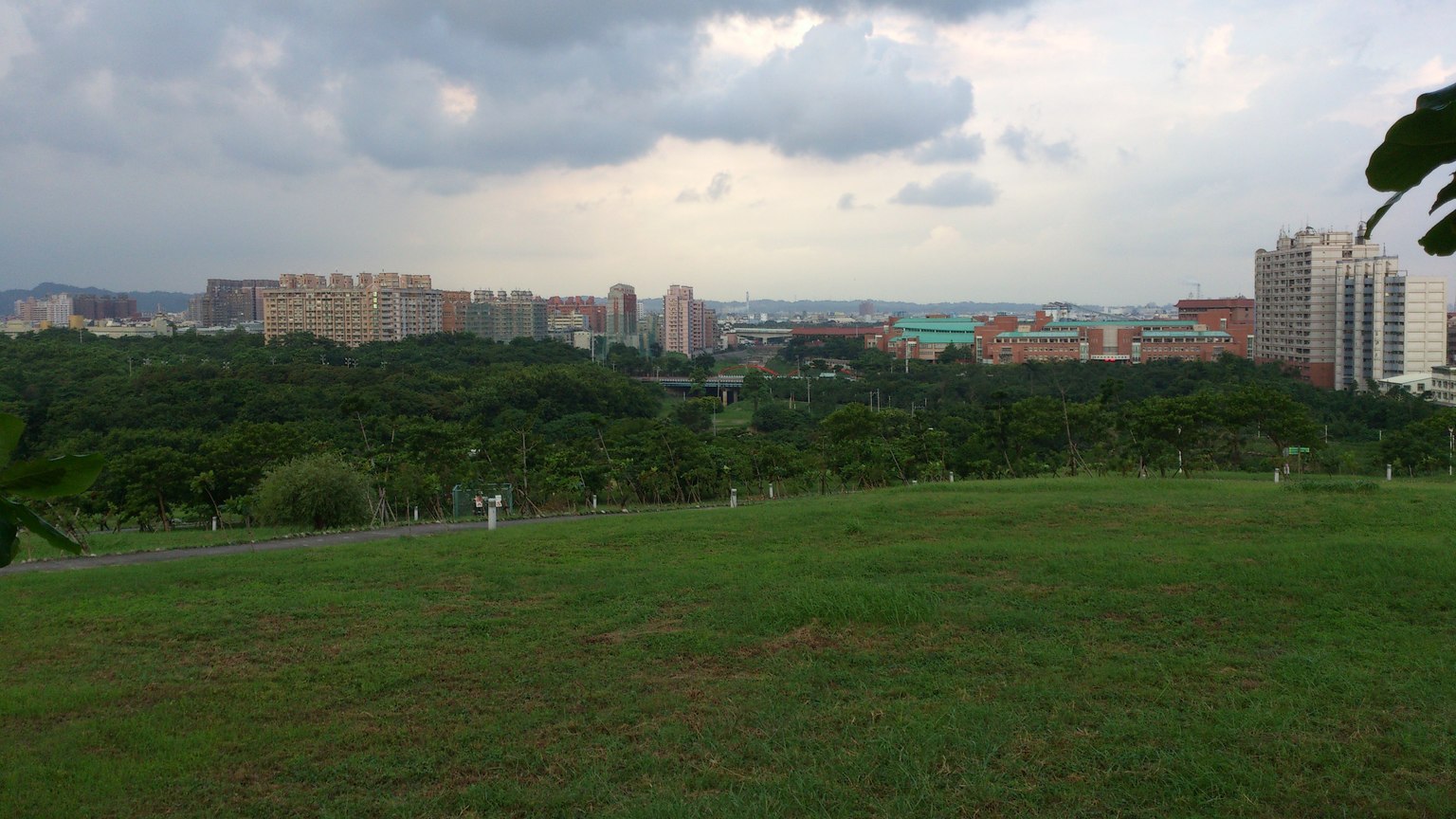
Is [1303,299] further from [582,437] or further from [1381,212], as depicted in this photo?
[1381,212]

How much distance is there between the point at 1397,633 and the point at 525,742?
514 cm

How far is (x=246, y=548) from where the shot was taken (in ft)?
42.2

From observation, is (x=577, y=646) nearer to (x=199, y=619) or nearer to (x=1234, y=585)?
(x=199, y=619)

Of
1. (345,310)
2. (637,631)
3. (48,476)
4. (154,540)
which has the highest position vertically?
(345,310)

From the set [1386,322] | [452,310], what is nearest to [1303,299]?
[1386,322]

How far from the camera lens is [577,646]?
611 centimetres

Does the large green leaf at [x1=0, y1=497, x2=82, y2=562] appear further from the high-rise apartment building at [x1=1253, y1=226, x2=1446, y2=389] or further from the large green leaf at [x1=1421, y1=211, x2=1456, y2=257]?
the high-rise apartment building at [x1=1253, y1=226, x2=1446, y2=389]

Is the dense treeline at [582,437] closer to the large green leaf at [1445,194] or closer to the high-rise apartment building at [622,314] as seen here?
the large green leaf at [1445,194]

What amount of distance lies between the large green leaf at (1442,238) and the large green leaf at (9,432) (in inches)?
96.4

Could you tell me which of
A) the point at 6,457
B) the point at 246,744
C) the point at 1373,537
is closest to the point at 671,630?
the point at 246,744

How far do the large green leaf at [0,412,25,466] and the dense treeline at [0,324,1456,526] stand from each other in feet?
35.9

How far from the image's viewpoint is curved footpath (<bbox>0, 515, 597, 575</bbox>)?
11727 millimetres

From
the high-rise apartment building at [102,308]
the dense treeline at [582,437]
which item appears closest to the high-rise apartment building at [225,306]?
the high-rise apartment building at [102,308]

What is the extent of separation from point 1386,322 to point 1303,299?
6845mm
